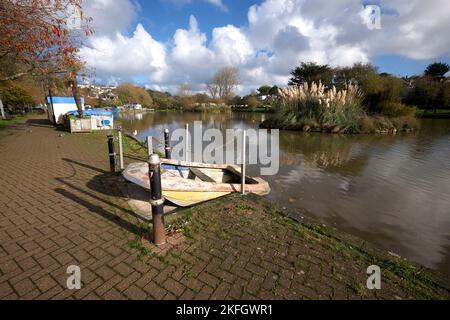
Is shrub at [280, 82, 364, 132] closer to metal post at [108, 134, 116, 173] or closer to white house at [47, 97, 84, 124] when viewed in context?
metal post at [108, 134, 116, 173]

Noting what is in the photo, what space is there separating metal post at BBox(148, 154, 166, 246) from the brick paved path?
0.86 ft

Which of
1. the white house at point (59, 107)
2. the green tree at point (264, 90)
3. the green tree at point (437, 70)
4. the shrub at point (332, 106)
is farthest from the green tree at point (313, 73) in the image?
the green tree at point (264, 90)

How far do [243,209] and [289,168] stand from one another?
4479 millimetres

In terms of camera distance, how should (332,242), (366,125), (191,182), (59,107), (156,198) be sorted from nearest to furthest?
1. (156,198)
2. (332,242)
3. (191,182)
4. (366,125)
5. (59,107)

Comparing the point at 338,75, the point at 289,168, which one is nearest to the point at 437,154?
the point at 289,168

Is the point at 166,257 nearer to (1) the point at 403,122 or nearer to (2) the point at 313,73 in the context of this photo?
(1) the point at 403,122

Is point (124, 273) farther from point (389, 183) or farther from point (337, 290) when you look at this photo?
point (389, 183)

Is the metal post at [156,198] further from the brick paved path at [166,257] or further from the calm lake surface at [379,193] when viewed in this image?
the calm lake surface at [379,193]

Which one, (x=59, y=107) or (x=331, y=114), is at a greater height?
(x=59, y=107)

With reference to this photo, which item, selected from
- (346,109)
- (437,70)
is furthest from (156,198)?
(437,70)

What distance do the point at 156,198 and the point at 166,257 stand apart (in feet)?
2.35

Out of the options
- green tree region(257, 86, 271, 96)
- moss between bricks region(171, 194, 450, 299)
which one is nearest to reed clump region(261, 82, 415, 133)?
moss between bricks region(171, 194, 450, 299)

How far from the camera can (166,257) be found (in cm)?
273

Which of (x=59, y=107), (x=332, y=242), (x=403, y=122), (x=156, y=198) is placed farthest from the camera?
(x=59, y=107)
